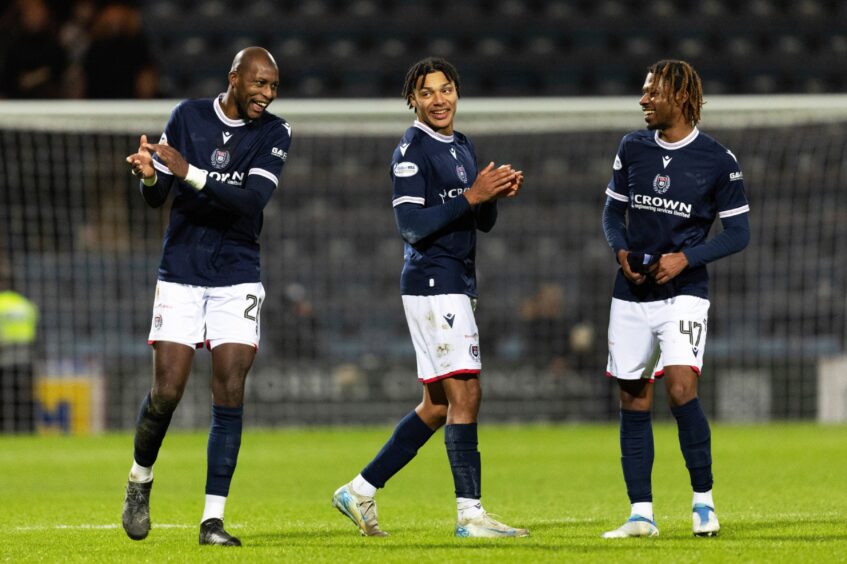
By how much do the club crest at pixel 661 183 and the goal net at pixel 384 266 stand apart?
261 inches

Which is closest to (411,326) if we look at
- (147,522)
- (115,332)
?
(147,522)

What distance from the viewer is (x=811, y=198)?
52.8ft

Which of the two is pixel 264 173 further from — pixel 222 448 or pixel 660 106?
pixel 660 106

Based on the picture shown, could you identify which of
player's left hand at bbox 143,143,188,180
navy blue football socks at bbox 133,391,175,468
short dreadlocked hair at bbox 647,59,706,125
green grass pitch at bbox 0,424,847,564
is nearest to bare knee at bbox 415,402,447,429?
green grass pitch at bbox 0,424,847,564

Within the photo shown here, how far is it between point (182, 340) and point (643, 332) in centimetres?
175

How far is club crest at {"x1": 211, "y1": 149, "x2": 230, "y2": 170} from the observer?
5.20 meters

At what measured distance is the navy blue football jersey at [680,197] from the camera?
200 inches

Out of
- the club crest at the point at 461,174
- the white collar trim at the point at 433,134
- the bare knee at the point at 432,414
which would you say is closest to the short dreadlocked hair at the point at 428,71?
the white collar trim at the point at 433,134

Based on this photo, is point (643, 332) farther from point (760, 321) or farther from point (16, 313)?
point (760, 321)

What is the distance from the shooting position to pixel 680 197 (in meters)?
5.09

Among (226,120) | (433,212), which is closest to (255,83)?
(226,120)

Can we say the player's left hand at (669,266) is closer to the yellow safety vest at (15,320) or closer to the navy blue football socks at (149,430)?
the navy blue football socks at (149,430)

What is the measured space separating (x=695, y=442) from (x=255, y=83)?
2.13 metres

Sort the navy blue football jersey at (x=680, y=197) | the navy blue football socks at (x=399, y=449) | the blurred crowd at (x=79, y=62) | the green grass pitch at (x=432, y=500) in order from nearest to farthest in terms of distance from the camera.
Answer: the green grass pitch at (x=432, y=500), the navy blue football jersey at (x=680, y=197), the navy blue football socks at (x=399, y=449), the blurred crowd at (x=79, y=62)
